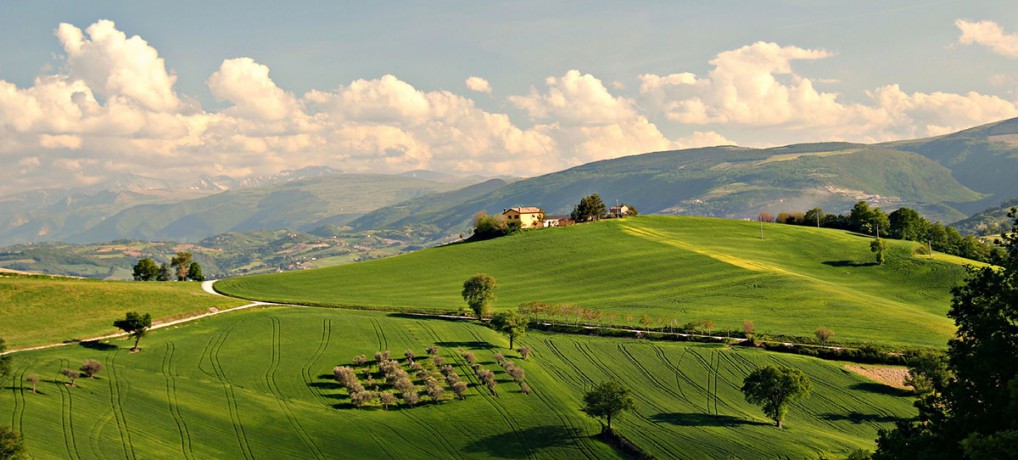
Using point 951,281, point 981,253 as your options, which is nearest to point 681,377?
point 951,281

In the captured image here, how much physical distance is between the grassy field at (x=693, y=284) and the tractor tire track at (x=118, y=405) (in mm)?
59245

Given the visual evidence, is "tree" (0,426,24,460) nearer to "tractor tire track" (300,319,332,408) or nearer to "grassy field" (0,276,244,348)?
"tractor tire track" (300,319,332,408)

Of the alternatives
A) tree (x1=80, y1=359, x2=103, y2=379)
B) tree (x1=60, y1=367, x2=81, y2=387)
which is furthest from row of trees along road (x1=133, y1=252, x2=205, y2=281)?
tree (x1=60, y1=367, x2=81, y2=387)

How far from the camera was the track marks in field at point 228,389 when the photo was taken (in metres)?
66.6

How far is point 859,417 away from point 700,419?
1985cm

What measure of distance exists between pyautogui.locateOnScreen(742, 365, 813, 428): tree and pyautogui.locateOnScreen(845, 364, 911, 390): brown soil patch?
53.9 ft

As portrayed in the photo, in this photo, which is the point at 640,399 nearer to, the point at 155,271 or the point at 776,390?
the point at 776,390

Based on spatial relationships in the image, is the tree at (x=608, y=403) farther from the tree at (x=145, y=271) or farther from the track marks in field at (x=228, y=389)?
the tree at (x=145, y=271)

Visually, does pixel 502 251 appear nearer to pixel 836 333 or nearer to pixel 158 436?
pixel 836 333

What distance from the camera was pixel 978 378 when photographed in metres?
30.3

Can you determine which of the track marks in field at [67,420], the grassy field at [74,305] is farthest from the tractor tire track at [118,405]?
the grassy field at [74,305]

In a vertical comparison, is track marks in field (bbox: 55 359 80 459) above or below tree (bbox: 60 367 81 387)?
below

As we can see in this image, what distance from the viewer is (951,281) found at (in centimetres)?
15200

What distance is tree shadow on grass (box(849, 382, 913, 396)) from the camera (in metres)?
89.9
